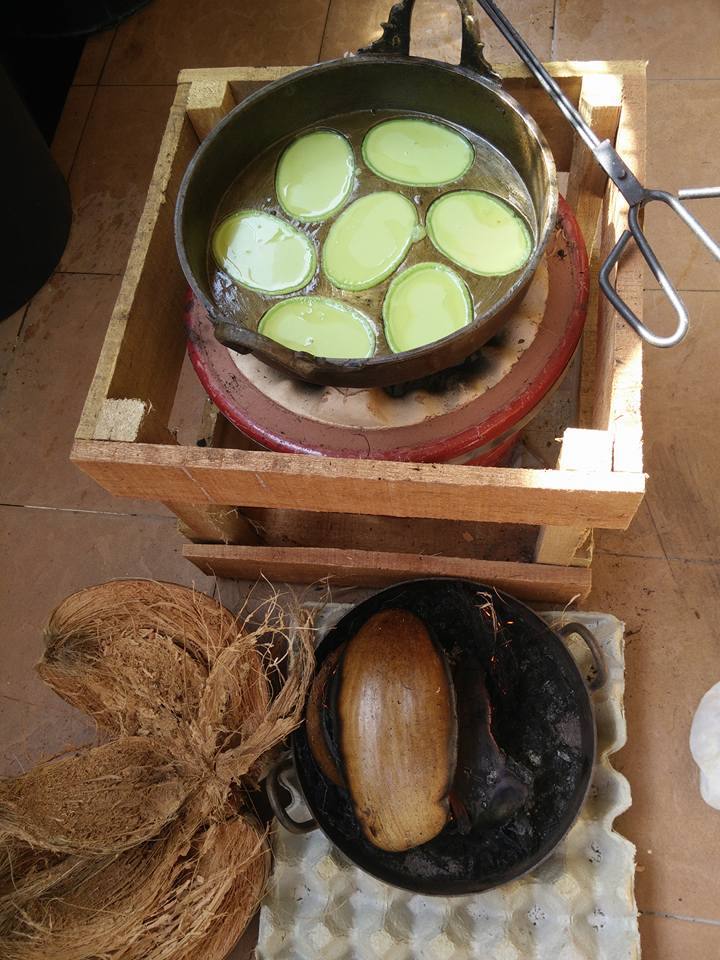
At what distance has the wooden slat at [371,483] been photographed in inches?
49.2

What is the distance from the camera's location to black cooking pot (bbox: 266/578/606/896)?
156 centimetres

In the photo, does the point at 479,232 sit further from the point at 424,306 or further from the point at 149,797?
the point at 149,797

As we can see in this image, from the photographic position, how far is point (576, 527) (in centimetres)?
149

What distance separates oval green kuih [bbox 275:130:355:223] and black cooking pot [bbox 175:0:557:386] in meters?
0.04

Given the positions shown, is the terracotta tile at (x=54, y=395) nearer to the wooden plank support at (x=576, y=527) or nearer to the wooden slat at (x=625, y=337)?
the wooden plank support at (x=576, y=527)

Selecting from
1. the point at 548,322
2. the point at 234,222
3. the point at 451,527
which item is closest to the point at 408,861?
the point at 451,527

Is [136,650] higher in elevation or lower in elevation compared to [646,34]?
lower

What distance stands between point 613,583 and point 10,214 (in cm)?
186

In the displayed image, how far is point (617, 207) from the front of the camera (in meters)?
1.42

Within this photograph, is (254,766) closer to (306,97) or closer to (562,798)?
(562,798)

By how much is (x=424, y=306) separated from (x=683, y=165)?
146 centimetres

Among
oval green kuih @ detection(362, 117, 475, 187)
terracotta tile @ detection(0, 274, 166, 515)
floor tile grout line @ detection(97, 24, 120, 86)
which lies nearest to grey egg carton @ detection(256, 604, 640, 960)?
terracotta tile @ detection(0, 274, 166, 515)

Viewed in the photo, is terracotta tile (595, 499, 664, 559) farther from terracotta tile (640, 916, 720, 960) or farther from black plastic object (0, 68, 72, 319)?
black plastic object (0, 68, 72, 319)

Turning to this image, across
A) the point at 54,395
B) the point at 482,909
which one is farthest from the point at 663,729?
the point at 54,395
